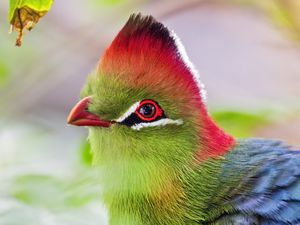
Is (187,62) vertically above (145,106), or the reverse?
(187,62)

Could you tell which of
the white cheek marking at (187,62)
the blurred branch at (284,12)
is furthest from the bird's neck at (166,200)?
the blurred branch at (284,12)

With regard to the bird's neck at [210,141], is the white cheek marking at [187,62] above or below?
above

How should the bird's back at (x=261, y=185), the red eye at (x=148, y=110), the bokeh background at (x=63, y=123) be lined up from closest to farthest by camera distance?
the bokeh background at (x=63, y=123) → the bird's back at (x=261, y=185) → the red eye at (x=148, y=110)

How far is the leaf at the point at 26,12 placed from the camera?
191cm

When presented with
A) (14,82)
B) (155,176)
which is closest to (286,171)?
(155,176)

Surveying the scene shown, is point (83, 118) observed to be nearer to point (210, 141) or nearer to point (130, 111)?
point (130, 111)

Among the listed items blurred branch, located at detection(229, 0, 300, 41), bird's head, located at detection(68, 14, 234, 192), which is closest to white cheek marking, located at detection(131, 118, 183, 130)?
bird's head, located at detection(68, 14, 234, 192)

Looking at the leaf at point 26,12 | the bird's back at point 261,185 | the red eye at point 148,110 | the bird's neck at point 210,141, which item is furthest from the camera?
the bird's neck at point 210,141

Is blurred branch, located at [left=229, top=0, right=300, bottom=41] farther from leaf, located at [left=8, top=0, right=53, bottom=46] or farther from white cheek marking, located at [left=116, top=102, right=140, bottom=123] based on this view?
leaf, located at [left=8, top=0, right=53, bottom=46]

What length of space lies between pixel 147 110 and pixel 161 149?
0.17m

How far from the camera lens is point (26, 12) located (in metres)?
2.00

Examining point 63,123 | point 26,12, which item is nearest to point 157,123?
point 26,12

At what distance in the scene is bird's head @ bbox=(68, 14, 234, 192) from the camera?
2.67 meters

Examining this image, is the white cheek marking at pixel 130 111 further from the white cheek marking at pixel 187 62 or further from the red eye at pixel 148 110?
the white cheek marking at pixel 187 62
